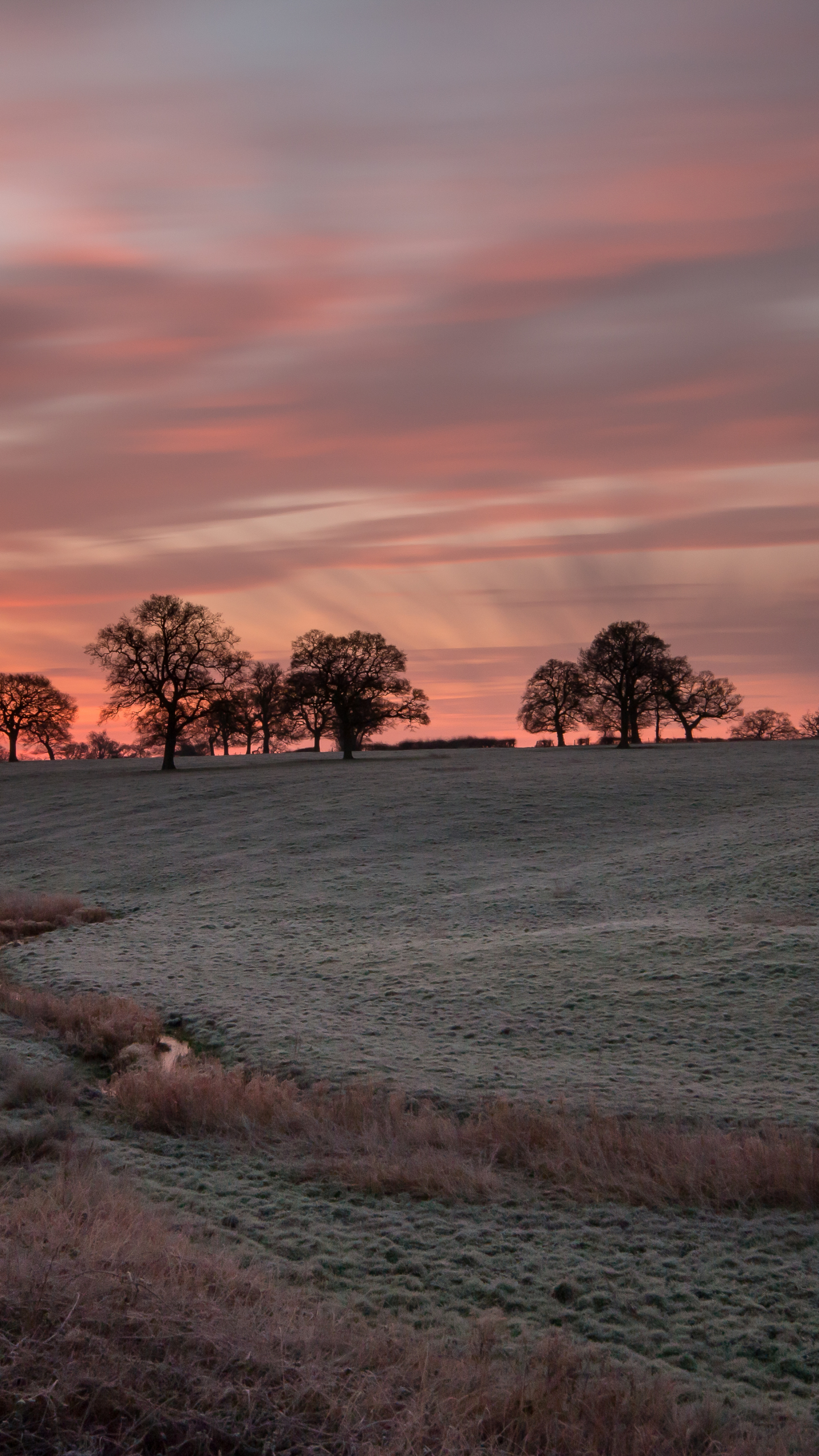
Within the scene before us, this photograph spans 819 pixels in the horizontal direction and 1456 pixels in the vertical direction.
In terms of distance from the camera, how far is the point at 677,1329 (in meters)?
6.61

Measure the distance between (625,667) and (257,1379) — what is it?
71794mm

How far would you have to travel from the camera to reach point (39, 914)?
24938mm

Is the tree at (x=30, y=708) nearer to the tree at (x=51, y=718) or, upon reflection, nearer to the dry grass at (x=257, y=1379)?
the tree at (x=51, y=718)

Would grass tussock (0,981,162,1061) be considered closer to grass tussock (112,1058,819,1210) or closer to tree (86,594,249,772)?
grass tussock (112,1058,819,1210)

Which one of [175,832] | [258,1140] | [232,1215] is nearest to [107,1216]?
[232,1215]

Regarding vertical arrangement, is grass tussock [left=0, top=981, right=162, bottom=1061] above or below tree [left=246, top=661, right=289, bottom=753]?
below

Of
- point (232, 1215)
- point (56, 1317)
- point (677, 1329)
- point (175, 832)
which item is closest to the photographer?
point (56, 1317)

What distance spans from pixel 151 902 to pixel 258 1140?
17.4 meters

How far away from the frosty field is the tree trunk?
1579 centimetres

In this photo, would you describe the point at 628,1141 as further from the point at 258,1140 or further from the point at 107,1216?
the point at 107,1216

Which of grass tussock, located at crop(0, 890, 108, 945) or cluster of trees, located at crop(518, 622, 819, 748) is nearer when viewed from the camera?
grass tussock, located at crop(0, 890, 108, 945)

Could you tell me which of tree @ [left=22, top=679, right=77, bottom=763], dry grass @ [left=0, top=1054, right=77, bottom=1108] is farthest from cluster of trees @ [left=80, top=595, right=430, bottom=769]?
dry grass @ [left=0, top=1054, right=77, bottom=1108]

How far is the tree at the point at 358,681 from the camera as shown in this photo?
6544 cm

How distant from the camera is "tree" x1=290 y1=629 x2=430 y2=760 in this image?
65.4m
